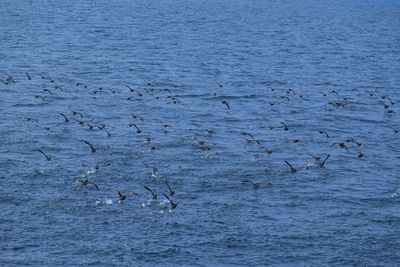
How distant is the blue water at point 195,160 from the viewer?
43531 mm

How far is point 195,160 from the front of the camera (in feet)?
190

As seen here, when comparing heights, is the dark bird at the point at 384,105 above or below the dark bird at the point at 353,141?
below

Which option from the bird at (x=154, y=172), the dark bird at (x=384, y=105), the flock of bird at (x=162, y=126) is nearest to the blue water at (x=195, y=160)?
the bird at (x=154, y=172)

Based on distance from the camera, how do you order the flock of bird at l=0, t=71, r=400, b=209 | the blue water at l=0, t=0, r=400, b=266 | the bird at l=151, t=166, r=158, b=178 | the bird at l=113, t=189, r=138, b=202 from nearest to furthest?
the blue water at l=0, t=0, r=400, b=266 → the bird at l=113, t=189, r=138, b=202 → the flock of bird at l=0, t=71, r=400, b=209 → the bird at l=151, t=166, r=158, b=178

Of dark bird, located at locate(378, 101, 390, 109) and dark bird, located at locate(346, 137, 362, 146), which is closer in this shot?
dark bird, located at locate(346, 137, 362, 146)

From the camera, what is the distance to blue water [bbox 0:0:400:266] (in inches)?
1714

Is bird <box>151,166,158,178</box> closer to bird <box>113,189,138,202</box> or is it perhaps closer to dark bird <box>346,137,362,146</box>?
bird <box>113,189,138,202</box>

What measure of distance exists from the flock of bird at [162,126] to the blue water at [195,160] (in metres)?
0.25

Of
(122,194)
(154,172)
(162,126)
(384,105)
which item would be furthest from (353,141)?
(122,194)

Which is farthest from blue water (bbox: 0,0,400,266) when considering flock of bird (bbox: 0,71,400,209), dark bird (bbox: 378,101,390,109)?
dark bird (bbox: 378,101,390,109)

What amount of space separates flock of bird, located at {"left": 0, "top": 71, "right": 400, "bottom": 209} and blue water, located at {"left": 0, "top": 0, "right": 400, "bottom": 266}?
25 centimetres

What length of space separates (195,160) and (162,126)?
1082 cm

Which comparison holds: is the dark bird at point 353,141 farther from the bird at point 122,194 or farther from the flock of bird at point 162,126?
the bird at point 122,194

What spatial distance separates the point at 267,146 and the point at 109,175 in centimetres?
1675
